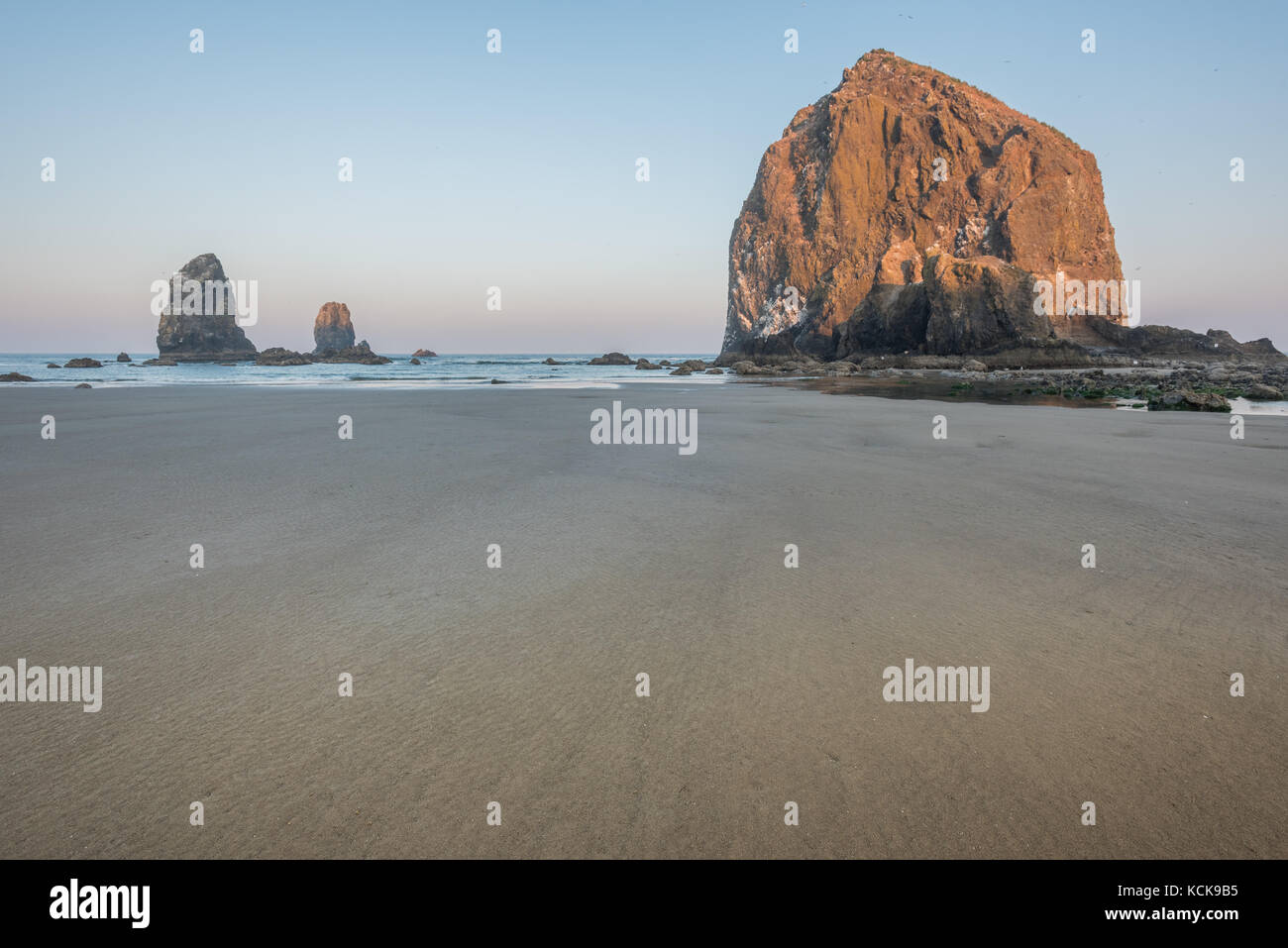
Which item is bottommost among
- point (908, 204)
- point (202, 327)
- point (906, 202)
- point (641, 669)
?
point (641, 669)

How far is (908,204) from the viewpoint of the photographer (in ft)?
353

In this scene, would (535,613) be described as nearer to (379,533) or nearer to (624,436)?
(379,533)

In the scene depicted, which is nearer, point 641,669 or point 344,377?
point 641,669

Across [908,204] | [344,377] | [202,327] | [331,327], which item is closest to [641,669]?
[344,377]

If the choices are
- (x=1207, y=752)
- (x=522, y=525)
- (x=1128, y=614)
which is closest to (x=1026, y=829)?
(x=1207, y=752)

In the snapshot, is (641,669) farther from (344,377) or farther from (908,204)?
(908,204)

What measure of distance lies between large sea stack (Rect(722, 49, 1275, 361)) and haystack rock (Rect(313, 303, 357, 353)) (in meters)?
101

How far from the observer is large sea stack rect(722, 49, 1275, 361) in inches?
3900

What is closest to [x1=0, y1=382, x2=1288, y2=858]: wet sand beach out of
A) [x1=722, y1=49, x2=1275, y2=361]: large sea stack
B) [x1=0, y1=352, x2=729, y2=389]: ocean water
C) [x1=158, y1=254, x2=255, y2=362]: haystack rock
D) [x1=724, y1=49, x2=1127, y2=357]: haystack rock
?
[x1=0, y1=352, x2=729, y2=389]: ocean water

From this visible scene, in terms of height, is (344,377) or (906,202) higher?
(906,202)

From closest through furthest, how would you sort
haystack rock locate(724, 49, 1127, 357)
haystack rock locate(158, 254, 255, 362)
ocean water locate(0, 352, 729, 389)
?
ocean water locate(0, 352, 729, 389)
haystack rock locate(724, 49, 1127, 357)
haystack rock locate(158, 254, 255, 362)

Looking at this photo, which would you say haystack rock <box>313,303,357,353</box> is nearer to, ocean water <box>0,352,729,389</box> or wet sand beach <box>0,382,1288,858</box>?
ocean water <box>0,352,729,389</box>

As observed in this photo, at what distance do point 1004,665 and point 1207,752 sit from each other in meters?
0.83

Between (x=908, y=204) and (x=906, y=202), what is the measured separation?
48 centimetres
